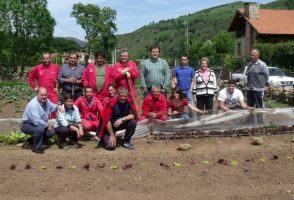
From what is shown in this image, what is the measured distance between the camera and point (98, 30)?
5647 centimetres

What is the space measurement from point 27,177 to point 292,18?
146 feet

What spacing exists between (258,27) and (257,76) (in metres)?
35.7

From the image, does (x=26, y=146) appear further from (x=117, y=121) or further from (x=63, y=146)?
(x=117, y=121)

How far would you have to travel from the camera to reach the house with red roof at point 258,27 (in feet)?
141

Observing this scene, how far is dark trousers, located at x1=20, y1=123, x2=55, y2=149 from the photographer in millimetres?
7215

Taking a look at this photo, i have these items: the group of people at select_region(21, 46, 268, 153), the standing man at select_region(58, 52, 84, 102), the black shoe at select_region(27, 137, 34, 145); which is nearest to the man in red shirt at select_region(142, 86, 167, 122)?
the group of people at select_region(21, 46, 268, 153)

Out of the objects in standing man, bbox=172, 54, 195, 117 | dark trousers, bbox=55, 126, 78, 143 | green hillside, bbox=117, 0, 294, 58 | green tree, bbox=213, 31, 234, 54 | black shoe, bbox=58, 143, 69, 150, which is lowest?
black shoe, bbox=58, 143, 69, 150

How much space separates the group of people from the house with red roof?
34.9m

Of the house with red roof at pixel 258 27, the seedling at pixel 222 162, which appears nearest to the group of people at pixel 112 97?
the seedling at pixel 222 162

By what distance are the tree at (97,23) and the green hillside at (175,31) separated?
128 ft

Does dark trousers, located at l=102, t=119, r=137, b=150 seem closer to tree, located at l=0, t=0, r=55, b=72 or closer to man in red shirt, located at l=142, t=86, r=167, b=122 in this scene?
man in red shirt, located at l=142, t=86, r=167, b=122

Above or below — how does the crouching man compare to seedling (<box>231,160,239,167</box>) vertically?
above

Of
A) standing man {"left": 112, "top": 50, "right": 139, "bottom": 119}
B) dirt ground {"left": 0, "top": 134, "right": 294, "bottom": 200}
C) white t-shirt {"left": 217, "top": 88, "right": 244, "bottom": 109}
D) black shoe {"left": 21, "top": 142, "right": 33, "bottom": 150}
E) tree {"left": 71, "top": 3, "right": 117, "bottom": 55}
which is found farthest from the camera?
tree {"left": 71, "top": 3, "right": 117, "bottom": 55}

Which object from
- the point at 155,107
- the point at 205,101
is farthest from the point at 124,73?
the point at 205,101
